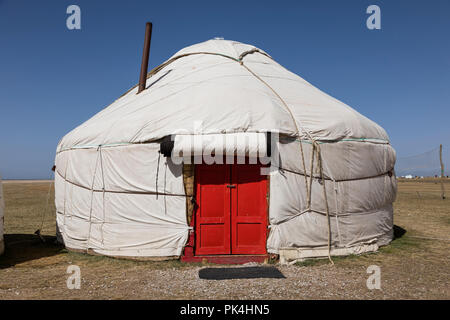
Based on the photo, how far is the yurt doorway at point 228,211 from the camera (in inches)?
218

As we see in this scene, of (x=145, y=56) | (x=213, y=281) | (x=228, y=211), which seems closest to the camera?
(x=213, y=281)

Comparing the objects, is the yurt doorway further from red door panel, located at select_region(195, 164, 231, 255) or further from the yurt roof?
the yurt roof

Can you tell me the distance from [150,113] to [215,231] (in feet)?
7.59

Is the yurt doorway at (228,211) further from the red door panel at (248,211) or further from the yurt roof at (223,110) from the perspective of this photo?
the yurt roof at (223,110)

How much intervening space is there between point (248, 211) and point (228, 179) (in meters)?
0.62

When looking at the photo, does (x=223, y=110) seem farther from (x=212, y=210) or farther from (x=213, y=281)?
(x=213, y=281)

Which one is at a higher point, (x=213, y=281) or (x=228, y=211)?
(x=228, y=211)

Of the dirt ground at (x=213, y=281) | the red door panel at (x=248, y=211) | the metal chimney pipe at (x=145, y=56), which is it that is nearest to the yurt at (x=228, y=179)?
the red door panel at (x=248, y=211)

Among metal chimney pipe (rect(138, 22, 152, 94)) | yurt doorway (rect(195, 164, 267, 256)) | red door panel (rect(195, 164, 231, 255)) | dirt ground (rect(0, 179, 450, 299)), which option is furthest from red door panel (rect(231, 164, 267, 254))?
metal chimney pipe (rect(138, 22, 152, 94))

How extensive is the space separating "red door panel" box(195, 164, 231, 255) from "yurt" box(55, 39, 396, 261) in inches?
0.6

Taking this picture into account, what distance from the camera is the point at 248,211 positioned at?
5570mm

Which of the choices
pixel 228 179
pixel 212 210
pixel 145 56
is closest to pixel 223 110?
pixel 228 179
